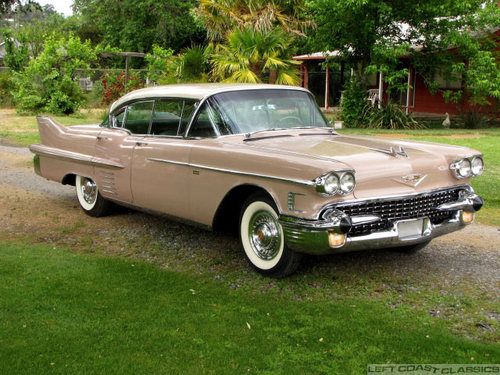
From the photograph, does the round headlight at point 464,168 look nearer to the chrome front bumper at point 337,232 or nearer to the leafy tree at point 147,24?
the chrome front bumper at point 337,232

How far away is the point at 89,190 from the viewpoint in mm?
7598

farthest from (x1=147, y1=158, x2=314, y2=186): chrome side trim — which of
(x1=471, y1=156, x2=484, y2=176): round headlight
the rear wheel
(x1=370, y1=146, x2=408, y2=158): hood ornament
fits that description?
(x1=471, y1=156, x2=484, y2=176): round headlight

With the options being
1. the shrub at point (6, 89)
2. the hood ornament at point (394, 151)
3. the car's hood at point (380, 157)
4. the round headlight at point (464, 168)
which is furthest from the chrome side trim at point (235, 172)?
the shrub at point (6, 89)

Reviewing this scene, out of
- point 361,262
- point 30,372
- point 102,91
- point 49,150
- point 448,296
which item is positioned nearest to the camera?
point 30,372

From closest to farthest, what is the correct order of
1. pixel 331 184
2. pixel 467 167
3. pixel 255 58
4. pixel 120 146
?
1. pixel 331 184
2. pixel 467 167
3. pixel 120 146
4. pixel 255 58

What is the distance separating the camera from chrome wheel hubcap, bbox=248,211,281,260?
5.17m

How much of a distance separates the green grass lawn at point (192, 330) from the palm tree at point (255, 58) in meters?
11.2

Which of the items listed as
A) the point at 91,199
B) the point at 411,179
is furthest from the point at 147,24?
the point at 411,179

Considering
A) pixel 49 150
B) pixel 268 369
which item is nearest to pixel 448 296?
pixel 268 369

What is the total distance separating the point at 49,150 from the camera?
8.00 meters

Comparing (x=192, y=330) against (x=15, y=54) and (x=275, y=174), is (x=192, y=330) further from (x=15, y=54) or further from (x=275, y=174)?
(x=15, y=54)

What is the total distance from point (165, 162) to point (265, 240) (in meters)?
1.39

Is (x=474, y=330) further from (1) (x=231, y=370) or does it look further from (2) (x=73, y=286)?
(2) (x=73, y=286)

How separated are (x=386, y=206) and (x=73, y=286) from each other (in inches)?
101
